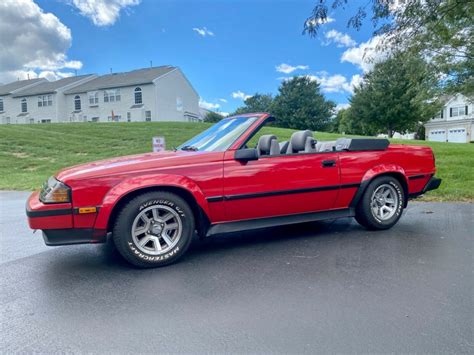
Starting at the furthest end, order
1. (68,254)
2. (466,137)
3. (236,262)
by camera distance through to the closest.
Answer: (466,137)
(68,254)
(236,262)

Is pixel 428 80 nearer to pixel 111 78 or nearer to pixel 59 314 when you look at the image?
pixel 59 314

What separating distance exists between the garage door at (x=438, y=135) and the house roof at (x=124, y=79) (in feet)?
112

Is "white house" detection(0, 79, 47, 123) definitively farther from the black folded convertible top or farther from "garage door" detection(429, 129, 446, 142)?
"garage door" detection(429, 129, 446, 142)

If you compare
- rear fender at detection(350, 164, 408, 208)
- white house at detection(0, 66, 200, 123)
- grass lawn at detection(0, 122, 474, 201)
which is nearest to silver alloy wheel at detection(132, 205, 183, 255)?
rear fender at detection(350, 164, 408, 208)

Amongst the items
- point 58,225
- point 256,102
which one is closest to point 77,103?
point 256,102

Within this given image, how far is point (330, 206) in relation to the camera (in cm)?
453

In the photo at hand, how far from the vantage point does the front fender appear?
3.44 metres

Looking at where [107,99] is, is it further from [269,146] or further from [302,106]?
[269,146]

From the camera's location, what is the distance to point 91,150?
18.0 metres

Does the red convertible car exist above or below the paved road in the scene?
above

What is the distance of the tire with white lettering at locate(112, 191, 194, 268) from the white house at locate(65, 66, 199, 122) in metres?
37.3

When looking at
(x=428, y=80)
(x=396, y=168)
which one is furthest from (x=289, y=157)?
(x=428, y=80)

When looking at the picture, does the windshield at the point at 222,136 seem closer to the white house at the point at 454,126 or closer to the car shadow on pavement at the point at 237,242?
the car shadow on pavement at the point at 237,242

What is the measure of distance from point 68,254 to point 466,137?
4831 cm
